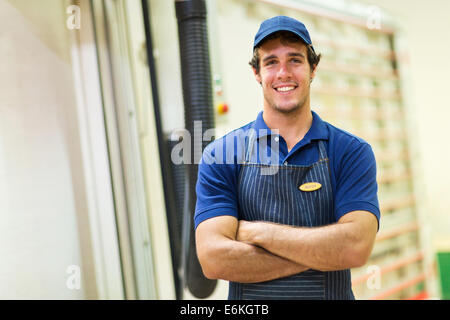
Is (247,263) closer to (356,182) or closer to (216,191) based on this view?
(216,191)

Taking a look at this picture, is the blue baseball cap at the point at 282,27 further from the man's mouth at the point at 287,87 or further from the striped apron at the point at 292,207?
the striped apron at the point at 292,207

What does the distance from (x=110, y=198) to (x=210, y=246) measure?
2.81 ft

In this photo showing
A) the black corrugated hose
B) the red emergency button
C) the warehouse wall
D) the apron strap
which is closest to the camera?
the apron strap

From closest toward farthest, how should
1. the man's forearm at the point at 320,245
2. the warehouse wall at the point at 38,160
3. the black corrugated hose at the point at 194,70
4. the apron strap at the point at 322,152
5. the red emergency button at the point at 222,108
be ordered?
the man's forearm at the point at 320,245 → the apron strap at the point at 322,152 → the black corrugated hose at the point at 194,70 → the warehouse wall at the point at 38,160 → the red emergency button at the point at 222,108

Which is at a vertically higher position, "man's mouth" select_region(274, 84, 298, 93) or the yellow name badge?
"man's mouth" select_region(274, 84, 298, 93)

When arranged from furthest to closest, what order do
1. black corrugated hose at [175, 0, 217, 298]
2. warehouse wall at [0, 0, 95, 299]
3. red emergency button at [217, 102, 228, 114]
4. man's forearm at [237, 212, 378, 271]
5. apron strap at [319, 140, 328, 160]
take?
red emergency button at [217, 102, 228, 114]
warehouse wall at [0, 0, 95, 299]
black corrugated hose at [175, 0, 217, 298]
apron strap at [319, 140, 328, 160]
man's forearm at [237, 212, 378, 271]

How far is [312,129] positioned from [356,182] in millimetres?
197

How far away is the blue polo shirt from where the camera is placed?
1.05 m

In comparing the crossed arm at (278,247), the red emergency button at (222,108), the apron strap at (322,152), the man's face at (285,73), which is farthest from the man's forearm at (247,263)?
the red emergency button at (222,108)

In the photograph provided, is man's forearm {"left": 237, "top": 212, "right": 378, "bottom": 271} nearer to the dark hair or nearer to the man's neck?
the man's neck

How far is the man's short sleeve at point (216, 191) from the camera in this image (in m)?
1.09

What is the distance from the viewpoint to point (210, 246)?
1064mm

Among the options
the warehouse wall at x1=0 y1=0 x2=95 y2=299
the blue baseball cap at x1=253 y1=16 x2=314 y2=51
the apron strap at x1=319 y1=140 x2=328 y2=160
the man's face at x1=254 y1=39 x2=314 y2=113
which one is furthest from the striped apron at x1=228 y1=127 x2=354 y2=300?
the warehouse wall at x1=0 y1=0 x2=95 y2=299
